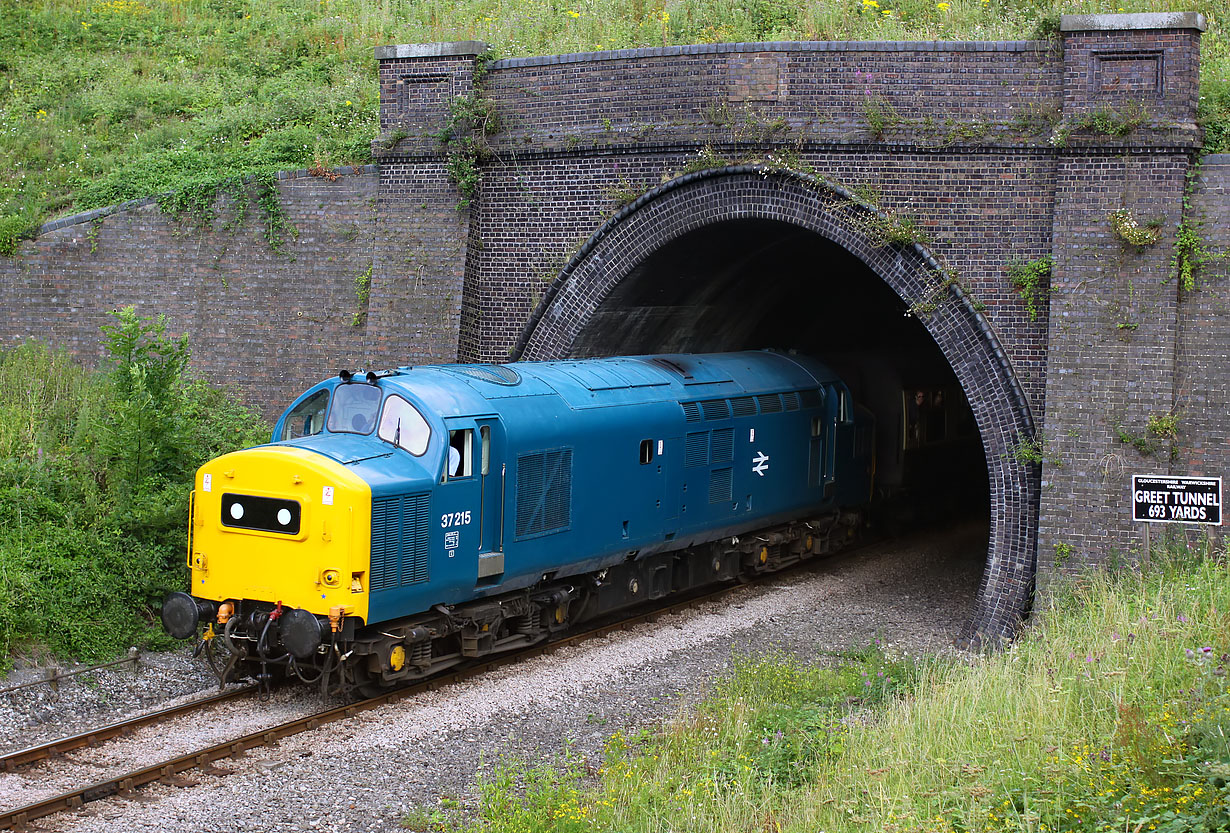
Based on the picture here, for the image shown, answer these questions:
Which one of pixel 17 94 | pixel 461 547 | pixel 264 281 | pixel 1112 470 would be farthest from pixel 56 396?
pixel 1112 470

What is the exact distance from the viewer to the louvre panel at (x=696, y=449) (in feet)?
46.5

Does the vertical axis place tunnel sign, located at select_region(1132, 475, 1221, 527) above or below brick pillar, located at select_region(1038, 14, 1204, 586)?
below

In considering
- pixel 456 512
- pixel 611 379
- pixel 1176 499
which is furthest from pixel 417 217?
pixel 1176 499

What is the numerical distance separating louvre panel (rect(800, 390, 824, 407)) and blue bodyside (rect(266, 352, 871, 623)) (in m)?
0.04

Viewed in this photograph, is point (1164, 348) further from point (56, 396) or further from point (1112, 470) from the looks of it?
point (56, 396)

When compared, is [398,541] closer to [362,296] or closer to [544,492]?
[544,492]

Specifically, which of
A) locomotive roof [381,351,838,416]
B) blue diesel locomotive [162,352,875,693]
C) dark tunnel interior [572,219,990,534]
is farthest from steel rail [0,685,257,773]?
dark tunnel interior [572,219,990,534]

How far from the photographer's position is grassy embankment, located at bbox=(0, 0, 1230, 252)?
59.4ft

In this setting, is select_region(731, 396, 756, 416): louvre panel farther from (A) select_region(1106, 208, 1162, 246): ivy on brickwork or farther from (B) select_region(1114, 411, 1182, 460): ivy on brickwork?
(A) select_region(1106, 208, 1162, 246): ivy on brickwork

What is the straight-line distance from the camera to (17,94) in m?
21.9

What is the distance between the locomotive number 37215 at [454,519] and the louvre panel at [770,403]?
20.0 ft

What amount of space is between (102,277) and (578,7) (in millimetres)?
11170

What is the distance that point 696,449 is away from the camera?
14359 millimetres

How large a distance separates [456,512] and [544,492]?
4.39 ft
